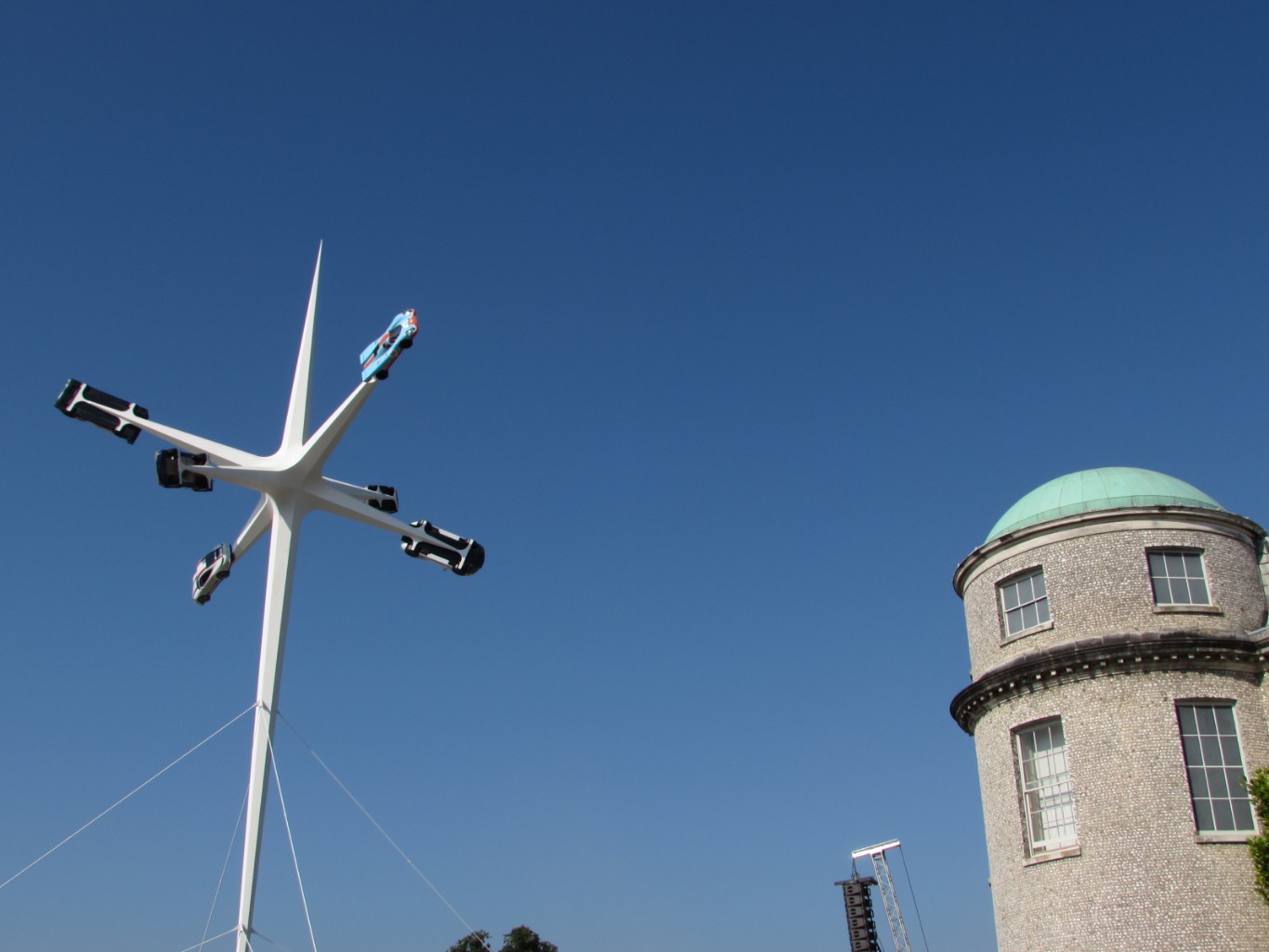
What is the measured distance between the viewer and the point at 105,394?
3288cm

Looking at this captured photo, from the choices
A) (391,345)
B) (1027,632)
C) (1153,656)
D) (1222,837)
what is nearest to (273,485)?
(391,345)

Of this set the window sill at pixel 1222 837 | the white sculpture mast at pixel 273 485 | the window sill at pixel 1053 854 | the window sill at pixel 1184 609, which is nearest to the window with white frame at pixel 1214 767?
the window sill at pixel 1222 837

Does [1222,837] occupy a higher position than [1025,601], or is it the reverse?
[1025,601]

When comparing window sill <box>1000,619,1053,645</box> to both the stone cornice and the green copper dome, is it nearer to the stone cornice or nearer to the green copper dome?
the stone cornice

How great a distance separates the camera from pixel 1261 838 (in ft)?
94.4

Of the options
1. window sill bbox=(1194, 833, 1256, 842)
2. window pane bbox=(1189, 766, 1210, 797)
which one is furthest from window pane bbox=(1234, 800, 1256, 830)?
window pane bbox=(1189, 766, 1210, 797)

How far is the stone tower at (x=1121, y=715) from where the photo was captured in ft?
95.9

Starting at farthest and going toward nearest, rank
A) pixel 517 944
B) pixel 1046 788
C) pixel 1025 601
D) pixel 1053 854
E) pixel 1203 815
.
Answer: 1. pixel 517 944
2. pixel 1025 601
3. pixel 1046 788
4. pixel 1053 854
5. pixel 1203 815

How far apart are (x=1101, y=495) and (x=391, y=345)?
19.7 meters

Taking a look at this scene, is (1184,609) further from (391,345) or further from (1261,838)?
(391,345)

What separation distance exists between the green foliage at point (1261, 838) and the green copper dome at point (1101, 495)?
7445mm

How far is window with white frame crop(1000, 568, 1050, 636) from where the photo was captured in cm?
3359

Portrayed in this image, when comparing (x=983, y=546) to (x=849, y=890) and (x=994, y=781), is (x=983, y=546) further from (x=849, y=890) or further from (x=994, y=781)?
(x=849, y=890)

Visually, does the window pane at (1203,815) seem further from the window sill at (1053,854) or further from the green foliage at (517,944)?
the green foliage at (517,944)
